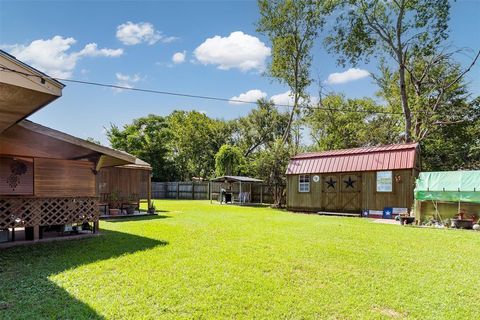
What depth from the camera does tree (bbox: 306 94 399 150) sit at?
25.2 metres

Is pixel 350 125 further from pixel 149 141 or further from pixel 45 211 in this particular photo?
pixel 45 211

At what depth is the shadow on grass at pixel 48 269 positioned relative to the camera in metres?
3.49

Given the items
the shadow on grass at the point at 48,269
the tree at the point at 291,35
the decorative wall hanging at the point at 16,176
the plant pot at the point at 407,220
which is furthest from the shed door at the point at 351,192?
the decorative wall hanging at the point at 16,176

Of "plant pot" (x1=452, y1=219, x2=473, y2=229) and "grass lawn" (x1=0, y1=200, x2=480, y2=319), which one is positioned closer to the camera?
"grass lawn" (x1=0, y1=200, x2=480, y2=319)

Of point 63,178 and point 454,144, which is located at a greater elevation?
point 454,144

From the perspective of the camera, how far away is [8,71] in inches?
139

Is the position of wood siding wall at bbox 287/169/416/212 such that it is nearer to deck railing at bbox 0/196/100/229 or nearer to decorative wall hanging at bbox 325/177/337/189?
decorative wall hanging at bbox 325/177/337/189

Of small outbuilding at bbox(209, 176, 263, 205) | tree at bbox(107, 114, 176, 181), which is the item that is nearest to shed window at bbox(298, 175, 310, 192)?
small outbuilding at bbox(209, 176, 263, 205)

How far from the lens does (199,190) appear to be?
1078 inches

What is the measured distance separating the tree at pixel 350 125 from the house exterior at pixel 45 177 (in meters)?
19.4

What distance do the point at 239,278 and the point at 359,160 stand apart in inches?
482

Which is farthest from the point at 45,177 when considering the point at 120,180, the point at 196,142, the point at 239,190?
the point at 196,142

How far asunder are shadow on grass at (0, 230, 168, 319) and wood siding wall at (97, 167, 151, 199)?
5.54 m

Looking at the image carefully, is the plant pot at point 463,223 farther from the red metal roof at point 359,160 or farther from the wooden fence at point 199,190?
the wooden fence at point 199,190
